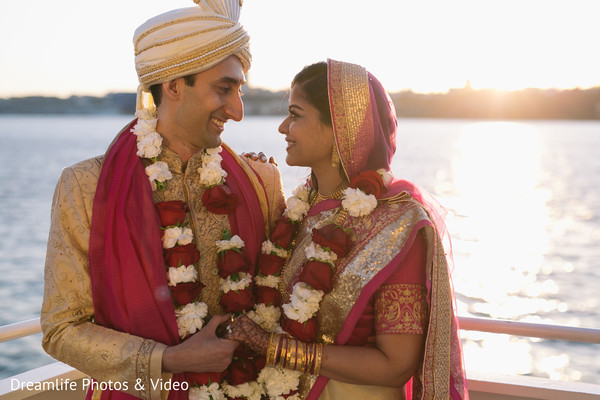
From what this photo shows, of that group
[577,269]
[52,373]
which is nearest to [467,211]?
[577,269]

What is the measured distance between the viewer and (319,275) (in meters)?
2.35

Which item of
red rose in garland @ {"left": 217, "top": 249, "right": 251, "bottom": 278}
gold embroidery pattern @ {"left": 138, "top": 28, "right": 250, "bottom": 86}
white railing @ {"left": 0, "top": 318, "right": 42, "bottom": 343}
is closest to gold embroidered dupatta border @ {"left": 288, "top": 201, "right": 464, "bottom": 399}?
red rose in garland @ {"left": 217, "top": 249, "right": 251, "bottom": 278}

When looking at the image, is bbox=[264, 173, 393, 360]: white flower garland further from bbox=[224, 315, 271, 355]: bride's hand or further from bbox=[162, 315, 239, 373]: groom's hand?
bbox=[162, 315, 239, 373]: groom's hand

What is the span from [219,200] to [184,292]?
1.31ft

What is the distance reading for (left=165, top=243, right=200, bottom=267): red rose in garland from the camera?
93.1 inches

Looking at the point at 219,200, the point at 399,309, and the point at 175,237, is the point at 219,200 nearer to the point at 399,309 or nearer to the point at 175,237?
the point at 175,237

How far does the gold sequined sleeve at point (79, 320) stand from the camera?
2.21 m

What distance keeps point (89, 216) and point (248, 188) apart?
0.71 meters

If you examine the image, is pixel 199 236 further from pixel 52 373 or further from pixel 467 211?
pixel 467 211

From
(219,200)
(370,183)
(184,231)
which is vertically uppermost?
(370,183)

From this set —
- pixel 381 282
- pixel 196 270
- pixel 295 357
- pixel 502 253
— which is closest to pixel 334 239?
pixel 381 282

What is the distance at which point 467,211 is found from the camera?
33.1 metres

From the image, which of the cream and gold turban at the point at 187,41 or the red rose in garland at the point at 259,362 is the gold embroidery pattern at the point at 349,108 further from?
the red rose in garland at the point at 259,362

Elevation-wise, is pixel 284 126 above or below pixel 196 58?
below
